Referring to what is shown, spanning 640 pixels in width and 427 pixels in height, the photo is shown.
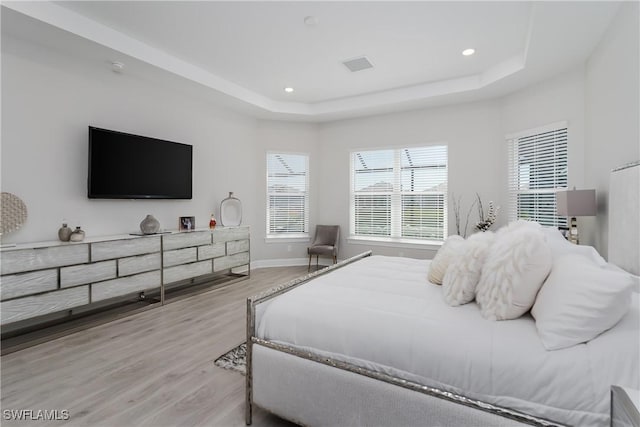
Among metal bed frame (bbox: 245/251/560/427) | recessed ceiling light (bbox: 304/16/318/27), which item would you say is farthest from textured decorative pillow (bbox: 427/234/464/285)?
recessed ceiling light (bbox: 304/16/318/27)

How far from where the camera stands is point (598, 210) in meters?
3.10

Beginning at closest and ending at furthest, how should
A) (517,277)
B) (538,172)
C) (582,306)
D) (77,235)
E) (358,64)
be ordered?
(582,306) → (517,277) → (77,235) → (358,64) → (538,172)

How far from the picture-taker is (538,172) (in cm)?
414

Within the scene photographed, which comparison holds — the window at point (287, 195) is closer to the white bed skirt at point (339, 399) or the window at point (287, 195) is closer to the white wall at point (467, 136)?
the white wall at point (467, 136)

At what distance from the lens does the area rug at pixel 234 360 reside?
7.88 ft

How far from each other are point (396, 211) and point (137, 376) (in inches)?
175

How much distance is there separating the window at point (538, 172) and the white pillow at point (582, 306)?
313cm

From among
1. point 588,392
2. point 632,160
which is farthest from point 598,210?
point 588,392

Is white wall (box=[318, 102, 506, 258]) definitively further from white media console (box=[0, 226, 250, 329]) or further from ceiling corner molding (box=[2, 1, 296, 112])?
white media console (box=[0, 226, 250, 329])

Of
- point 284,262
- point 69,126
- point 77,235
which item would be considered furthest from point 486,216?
point 69,126

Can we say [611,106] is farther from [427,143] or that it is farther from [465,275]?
[427,143]

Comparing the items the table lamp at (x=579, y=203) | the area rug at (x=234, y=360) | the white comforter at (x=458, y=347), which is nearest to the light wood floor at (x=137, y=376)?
the area rug at (x=234, y=360)

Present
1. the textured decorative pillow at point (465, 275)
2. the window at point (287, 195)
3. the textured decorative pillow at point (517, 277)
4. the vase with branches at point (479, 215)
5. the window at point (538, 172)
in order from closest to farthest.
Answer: the textured decorative pillow at point (517, 277)
the textured decorative pillow at point (465, 275)
the window at point (538, 172)
the vase with branches at point (479, 215)
the window at point (287, 195)

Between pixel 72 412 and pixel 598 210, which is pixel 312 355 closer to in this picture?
pixel 72 412
